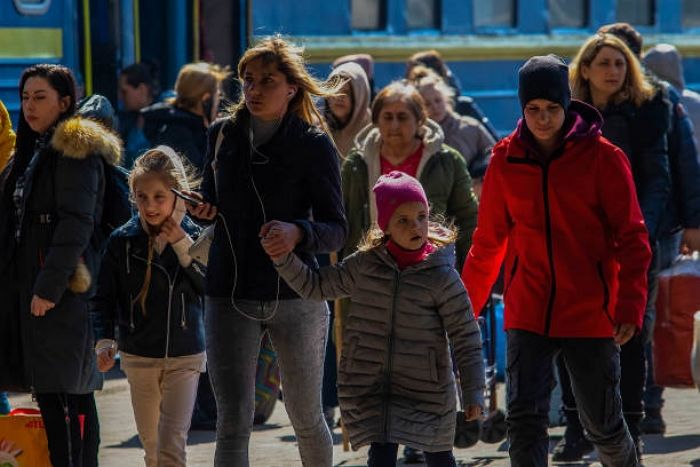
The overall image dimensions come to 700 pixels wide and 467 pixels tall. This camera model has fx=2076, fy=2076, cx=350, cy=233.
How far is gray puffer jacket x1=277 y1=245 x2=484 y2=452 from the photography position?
7.01 meters

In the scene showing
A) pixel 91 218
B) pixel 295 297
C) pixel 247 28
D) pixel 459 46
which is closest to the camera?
pixel 295 297

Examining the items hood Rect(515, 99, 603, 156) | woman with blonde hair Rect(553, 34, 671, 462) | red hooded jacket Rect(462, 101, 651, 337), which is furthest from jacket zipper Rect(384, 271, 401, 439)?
woman with blonde hair Rect(553, 34, 671, 462)

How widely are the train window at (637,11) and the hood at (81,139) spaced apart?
1117 centimetres

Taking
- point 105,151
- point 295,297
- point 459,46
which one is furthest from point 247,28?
point 295,297

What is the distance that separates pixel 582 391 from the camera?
7.54m

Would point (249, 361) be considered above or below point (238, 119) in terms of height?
below

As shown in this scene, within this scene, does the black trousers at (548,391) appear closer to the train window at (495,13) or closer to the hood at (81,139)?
the hood at (81,139)

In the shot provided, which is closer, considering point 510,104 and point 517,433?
point 517,433

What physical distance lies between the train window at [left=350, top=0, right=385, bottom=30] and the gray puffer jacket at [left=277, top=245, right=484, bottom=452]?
369 inches

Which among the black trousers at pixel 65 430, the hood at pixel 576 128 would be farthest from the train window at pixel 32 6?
the hood at pixel 576 128

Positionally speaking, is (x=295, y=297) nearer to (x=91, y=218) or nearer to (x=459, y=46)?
(x=91, y=218)

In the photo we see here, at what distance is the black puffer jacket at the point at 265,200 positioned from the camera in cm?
710

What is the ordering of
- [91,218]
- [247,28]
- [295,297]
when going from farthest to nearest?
1. [247,28]
2. [91,218]
3. [295,297]

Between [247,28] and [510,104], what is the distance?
345 centimetres
